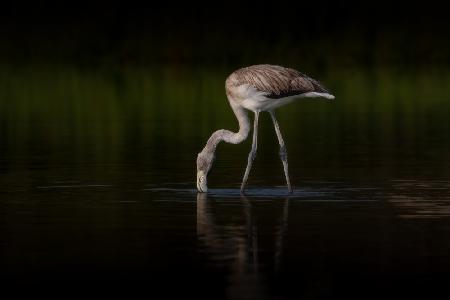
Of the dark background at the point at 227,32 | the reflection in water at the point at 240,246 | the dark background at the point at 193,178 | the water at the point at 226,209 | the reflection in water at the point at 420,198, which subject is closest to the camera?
the reflection in water at the point at 240,246

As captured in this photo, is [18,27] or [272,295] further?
[18,27]

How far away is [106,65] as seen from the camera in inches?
3029

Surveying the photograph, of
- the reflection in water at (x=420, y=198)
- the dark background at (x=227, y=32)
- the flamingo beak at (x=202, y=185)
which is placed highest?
the dark background at (x=227, y=32)

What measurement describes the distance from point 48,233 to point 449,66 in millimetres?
57062

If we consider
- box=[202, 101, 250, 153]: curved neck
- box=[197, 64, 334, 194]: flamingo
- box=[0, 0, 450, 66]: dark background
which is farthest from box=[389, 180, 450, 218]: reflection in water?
box=[0, 0, 450, 66]: dark background

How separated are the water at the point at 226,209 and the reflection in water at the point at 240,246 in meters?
0.02

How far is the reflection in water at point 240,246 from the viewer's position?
1504 centimetres

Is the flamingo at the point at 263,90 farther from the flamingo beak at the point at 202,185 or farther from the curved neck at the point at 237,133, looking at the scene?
the curved neck at the point at 237,133

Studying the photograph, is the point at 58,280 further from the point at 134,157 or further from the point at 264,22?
the point at 264,22

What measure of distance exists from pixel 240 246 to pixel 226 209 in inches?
125

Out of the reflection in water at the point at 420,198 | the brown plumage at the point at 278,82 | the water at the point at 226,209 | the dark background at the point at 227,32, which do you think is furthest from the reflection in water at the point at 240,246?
the dark background at the point at 227,32

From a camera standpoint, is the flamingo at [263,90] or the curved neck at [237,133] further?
the curved neck at [237,133]

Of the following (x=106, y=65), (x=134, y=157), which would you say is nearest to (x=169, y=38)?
(x=106, y=65)

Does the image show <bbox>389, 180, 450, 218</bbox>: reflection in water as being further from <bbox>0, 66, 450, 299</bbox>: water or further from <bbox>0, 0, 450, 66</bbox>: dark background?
<bbox>0, 0, 450, 66</bbox>: dark background
